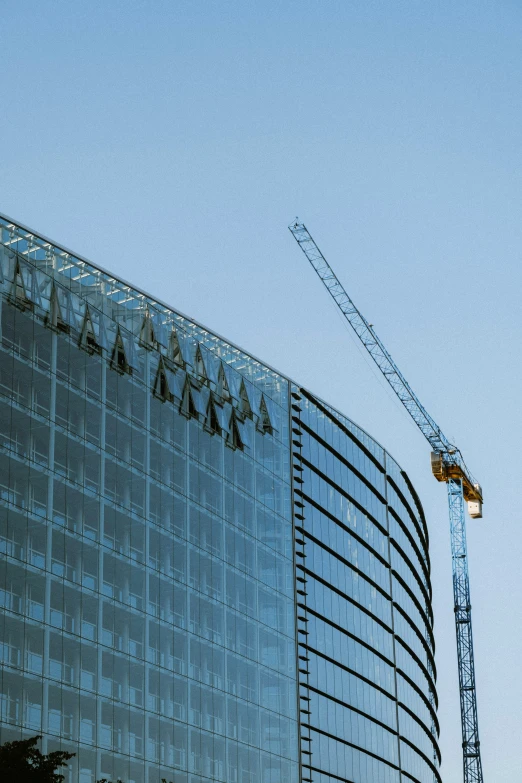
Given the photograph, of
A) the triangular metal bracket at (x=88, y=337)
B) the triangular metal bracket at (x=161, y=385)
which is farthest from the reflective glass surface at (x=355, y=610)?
the triangular metal bracket at (x=88, y=337)

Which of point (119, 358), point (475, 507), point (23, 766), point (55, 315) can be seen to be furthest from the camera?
point (475, 507)

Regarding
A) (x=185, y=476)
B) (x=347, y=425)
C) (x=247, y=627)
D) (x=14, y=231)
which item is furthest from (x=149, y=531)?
(x=347, y=425)

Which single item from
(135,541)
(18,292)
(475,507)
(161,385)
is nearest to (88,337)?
(18,292)

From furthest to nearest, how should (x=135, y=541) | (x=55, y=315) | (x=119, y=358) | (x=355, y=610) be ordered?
(x=355, y=610), (x=119, y=358), (x=135, y=541), (x=55, y=315)

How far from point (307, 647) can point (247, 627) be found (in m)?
7.76

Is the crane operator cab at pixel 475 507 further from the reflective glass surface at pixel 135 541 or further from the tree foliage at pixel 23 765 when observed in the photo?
the tree foliage at pixel 23 765

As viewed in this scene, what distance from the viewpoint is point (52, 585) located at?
61.7 metres

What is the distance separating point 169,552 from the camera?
7069 cm

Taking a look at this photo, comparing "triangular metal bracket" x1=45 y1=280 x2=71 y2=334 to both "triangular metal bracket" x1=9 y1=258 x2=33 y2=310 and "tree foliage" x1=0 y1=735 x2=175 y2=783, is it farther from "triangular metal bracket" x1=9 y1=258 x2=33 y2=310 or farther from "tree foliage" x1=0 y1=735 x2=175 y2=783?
"tree foliage" x1=0 y1=735 x2=175 y2=783

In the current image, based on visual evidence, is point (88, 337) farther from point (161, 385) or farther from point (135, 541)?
point (135, 541)

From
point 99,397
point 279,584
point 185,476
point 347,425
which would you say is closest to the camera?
point 99,397

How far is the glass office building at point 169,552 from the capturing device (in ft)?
203

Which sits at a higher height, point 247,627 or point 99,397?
point 99,397

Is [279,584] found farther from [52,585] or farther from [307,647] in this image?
[52,585]
